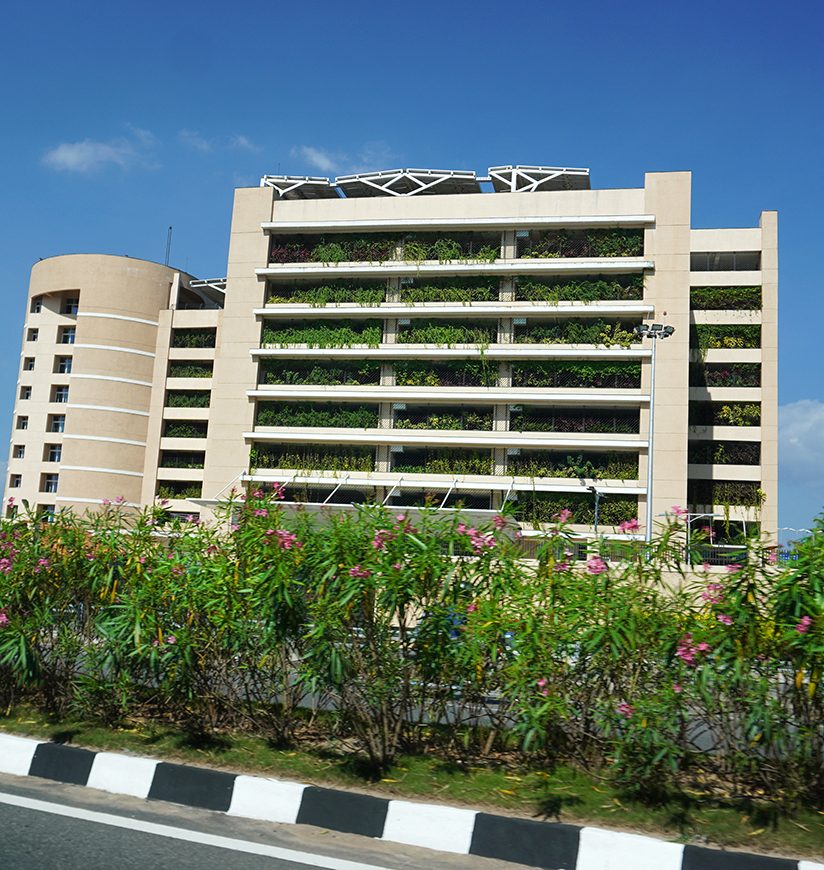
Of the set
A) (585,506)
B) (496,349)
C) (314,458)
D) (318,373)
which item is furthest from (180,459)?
(585,506)

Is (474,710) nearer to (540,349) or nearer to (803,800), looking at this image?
(803,800)

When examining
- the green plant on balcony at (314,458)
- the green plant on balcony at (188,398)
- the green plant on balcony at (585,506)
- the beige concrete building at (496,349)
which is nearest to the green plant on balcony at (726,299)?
the beige concrete building at (496,349)

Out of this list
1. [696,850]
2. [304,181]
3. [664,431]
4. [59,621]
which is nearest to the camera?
[696,850]

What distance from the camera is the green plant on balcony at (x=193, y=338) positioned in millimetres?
48438

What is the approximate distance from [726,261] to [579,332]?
39.1ft

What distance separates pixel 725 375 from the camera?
4153cm

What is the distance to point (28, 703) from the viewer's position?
315 inches

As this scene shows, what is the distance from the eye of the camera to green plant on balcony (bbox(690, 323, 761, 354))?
41625 mm

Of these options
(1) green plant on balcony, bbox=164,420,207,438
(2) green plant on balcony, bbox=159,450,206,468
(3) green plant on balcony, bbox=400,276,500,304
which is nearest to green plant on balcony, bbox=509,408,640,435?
(3) green plant on balcony, bbox=400,276,500,304

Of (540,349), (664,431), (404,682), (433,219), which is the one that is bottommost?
(404,682)

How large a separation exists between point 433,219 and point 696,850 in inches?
1450

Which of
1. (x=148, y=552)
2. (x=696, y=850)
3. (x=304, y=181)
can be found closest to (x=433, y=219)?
(x=304, y=181)

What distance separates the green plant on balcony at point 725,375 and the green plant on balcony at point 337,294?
47.5 ft

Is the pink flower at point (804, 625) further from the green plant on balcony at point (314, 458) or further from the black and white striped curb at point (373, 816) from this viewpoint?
the green plant on balcony at point (314, 458)
